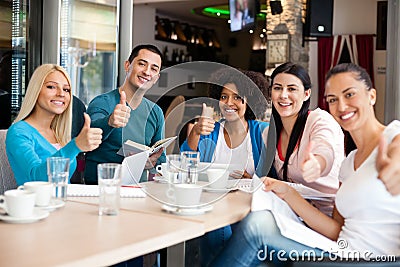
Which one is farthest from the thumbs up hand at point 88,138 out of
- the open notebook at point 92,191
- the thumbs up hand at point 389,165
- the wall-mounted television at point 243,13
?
the wall-mounted television at point 243,13

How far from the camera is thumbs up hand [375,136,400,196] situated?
1.54 meters

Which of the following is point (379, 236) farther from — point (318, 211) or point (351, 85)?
point (351, 85)

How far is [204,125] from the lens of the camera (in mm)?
2271

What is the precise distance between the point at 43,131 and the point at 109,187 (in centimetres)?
82

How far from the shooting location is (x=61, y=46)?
419 centimetres

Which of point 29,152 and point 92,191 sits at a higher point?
point 29,152

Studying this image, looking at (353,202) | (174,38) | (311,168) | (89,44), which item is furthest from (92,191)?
(174,38)

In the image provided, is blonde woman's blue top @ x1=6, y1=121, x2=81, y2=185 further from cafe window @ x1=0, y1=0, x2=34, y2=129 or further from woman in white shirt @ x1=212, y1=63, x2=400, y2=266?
cafe window @ x1=0, y1=0, x2=34, y2=129

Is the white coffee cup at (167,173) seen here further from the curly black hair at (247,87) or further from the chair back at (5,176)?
the chair back at (5,176)

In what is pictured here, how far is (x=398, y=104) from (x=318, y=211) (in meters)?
3.44

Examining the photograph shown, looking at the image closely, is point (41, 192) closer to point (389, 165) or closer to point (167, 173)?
point (167, 173)

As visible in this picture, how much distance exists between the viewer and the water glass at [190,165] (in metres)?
2.10

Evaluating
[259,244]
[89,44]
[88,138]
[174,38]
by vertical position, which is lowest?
[259,244]

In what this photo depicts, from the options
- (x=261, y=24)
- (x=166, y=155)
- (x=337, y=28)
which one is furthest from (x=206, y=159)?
(x=261, y=24)
